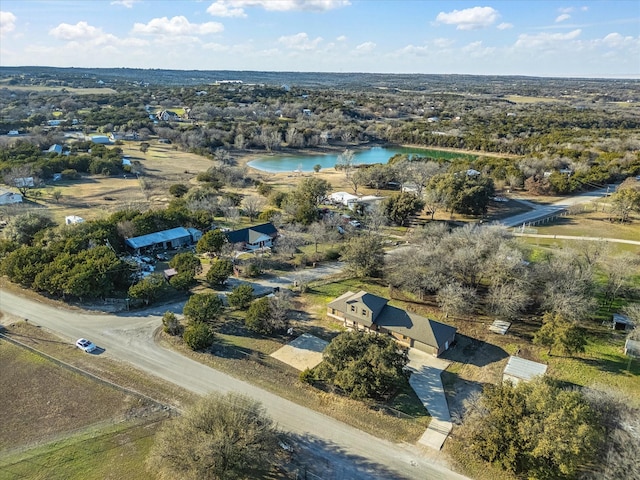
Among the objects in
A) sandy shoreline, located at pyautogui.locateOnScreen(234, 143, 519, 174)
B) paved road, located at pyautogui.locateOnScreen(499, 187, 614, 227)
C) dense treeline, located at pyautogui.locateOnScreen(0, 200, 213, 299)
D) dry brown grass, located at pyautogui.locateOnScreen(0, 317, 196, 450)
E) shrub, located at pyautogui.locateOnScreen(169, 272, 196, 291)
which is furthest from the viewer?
sandy shoreline, located at pyautogui.locateOnScreen(234, 143, 519, 174)

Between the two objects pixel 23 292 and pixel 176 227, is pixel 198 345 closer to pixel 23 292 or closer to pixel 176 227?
pixel 23 292

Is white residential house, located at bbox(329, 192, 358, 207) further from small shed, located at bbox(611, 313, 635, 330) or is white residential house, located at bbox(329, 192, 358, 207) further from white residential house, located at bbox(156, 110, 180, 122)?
white residential house, located at bbox(156, 110, 180, 122)

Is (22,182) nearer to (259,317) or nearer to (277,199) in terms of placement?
(277,199)

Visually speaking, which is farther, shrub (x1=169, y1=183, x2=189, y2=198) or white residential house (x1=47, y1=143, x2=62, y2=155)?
white residential house (x1=47, y1=143, x2=62, y2=155)

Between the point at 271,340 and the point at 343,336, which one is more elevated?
the point at 343,336

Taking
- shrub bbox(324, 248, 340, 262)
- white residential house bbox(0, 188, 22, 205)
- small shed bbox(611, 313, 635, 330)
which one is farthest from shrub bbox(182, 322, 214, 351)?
white residential house bbox(0, 188, 22, 205)

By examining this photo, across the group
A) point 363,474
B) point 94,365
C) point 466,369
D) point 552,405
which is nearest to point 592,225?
point 466,369

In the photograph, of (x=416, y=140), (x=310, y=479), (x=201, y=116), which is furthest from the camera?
(x=201, y=116)
